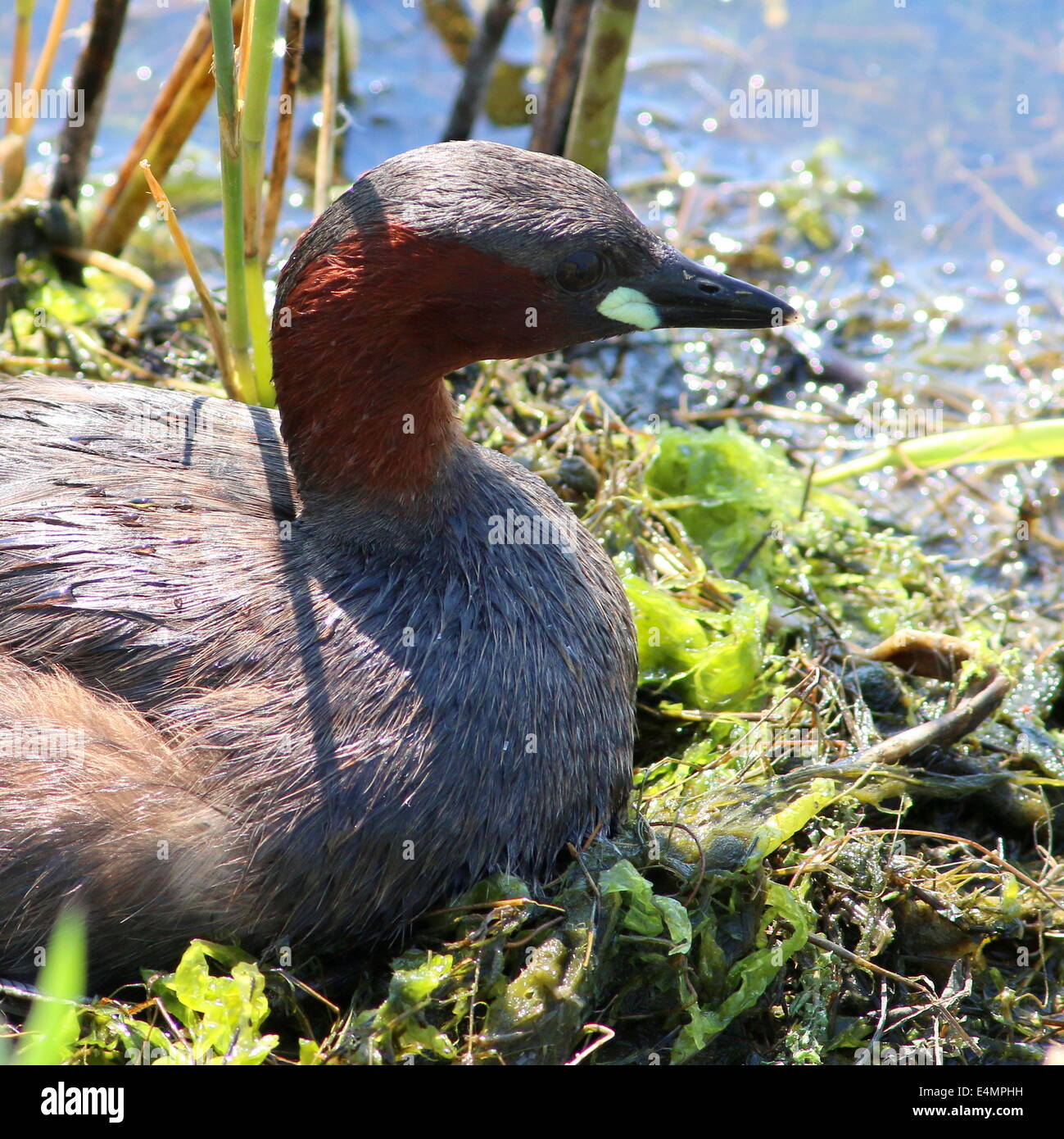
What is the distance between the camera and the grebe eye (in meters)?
2.95

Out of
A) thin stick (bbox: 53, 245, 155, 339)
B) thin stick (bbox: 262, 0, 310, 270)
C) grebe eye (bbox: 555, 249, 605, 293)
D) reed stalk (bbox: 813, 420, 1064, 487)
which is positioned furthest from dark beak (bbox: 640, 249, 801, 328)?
thin stick (bbox: 53, 245, 155, 339)

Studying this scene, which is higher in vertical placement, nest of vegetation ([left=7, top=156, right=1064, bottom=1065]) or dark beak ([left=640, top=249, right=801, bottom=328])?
dark beak ([left=640, top=249, right=801, bottom=328])

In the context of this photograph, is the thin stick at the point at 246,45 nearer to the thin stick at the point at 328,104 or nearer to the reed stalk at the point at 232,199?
the reed stalk at the point at 232,199

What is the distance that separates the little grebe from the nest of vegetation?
0.17 metres

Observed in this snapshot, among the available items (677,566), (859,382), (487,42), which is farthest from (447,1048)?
(487,42)

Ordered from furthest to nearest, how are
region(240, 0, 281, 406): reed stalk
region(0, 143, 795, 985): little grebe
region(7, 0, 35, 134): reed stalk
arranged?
1. region(7, 0, 35, 134): reed stalk
2. region(240, 0, 281, 406): reed stalk
3. region(0, 143, 795, 985): little grebe

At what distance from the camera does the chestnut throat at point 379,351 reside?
2.89 m

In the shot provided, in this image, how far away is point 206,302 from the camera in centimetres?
381

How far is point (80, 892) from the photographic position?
281cm

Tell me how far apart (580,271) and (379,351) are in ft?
1.60

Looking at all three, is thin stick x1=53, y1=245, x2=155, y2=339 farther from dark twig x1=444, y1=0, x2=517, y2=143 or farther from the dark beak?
the dark beak

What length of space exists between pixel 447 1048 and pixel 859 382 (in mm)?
3464

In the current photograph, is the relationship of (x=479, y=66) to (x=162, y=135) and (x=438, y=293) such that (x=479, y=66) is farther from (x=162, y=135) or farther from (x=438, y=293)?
(x=438, y=293)
